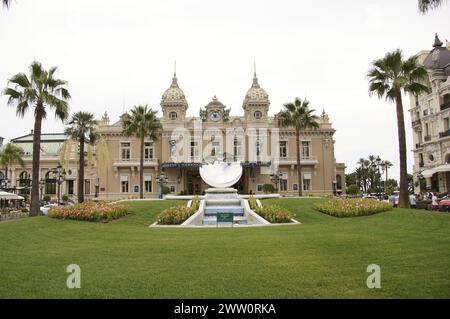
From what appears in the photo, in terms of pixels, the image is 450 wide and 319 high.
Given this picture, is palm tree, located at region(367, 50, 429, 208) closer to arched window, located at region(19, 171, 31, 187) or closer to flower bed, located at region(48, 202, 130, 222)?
flower bed, located at region(48, 202, 130, 222)

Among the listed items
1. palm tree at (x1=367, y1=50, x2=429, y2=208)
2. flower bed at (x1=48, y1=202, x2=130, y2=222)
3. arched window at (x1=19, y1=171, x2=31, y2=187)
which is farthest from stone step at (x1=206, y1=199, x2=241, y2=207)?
arched window at (x1=19, y1=171, x2=31, y2=187)

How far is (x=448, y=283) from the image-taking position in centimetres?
621

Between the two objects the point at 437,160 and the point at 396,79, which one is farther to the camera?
the point at 437,160

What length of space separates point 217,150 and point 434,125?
26.8 meters

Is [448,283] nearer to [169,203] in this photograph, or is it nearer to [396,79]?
[396,79]

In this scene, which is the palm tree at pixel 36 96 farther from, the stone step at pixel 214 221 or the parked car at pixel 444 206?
the parked car at pixel 444 206

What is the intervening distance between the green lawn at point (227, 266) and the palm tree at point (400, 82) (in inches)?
460

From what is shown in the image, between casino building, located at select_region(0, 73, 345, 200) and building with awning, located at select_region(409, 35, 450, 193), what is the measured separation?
11381mm

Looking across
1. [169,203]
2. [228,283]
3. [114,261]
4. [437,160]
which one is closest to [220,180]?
[169,203]

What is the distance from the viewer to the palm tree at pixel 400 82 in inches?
917

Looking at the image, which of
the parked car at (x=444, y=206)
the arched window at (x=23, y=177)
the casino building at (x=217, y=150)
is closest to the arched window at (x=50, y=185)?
the arched window at (x=23, y=177)

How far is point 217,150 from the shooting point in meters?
48.5

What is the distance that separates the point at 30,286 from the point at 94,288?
1.16 metres
